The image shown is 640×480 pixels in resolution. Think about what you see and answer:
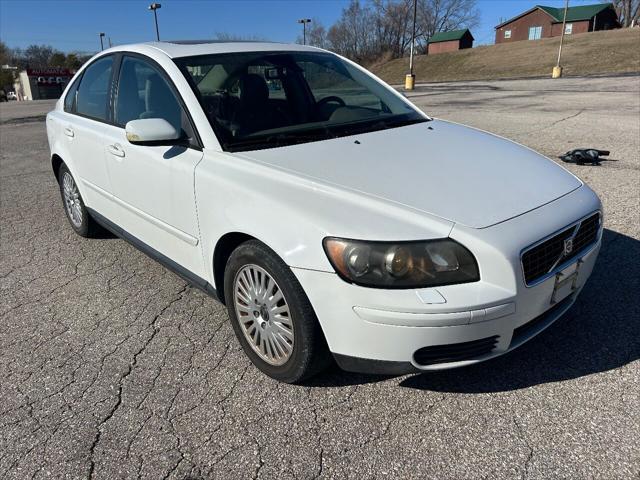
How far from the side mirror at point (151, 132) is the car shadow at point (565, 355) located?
154 cm

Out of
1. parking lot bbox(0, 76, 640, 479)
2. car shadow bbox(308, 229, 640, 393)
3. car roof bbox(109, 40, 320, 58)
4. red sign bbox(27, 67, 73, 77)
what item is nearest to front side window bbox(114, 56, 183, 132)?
car roof bbox(109, 40, 320, 58)

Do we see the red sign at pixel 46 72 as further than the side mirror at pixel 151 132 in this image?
Yes

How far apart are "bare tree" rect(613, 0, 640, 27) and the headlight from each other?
86.1 m

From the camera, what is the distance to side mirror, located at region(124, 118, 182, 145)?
2684mm

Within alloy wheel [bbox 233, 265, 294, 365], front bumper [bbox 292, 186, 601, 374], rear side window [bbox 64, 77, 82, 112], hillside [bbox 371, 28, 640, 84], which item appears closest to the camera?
front bumper [bbox 292, 186, 601, 374]

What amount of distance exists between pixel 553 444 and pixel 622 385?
617mm

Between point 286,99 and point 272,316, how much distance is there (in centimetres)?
155

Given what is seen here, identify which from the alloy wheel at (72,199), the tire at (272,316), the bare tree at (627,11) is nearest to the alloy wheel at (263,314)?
the tire at (272,316)

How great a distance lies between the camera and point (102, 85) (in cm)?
385

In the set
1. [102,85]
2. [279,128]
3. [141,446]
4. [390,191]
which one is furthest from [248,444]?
[102,85]

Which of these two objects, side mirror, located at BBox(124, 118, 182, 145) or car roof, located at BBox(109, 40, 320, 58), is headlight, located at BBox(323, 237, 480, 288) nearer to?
side mirror, located at BBox(124, 118, 182, 145)

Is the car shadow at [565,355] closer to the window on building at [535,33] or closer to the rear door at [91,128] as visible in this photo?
the rear door at [91,128]

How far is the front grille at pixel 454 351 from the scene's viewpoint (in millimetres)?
2080

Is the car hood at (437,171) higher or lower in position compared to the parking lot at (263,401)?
higher
